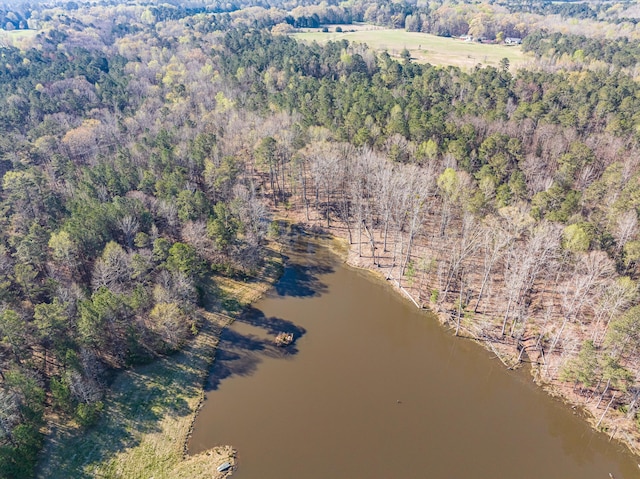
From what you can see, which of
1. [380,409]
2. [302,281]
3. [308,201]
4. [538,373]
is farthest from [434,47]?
[380,409]

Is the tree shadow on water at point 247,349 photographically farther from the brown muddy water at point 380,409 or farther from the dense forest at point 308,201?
the dense forest at point 308,201

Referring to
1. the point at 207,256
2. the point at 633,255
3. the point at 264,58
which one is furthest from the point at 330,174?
the point at 264,58

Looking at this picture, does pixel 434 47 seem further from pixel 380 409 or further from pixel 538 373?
pixel 380 409

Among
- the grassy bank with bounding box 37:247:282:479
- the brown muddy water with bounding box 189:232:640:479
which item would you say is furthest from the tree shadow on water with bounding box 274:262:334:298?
the grassy bank with bounding box 37:247:282:479

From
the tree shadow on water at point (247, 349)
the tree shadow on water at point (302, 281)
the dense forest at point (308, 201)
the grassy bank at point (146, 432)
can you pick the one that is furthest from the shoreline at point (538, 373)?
the grassy bank at point (146, 432)

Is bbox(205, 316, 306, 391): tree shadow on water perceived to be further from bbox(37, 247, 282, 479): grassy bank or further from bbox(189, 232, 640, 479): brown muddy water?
bbox(37, 247, 282, 479): grassy bank

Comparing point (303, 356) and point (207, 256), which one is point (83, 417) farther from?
point (207, 256)
